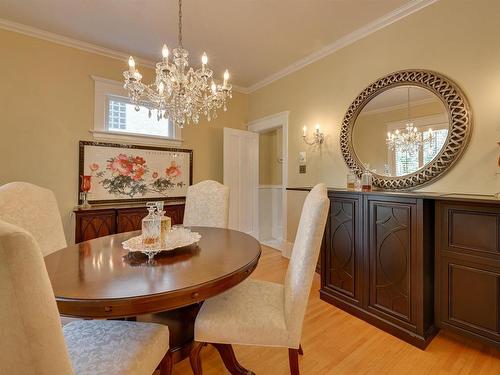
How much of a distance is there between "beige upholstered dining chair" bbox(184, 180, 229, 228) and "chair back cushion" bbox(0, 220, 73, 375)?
170cm

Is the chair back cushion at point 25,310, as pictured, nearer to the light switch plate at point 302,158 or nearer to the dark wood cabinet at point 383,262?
the dark wood cabinet at point 383,262

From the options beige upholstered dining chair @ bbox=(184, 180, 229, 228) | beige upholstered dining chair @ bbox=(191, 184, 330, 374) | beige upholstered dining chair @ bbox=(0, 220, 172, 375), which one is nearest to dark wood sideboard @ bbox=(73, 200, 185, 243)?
beige upholstered dining chair @ bbox=(184, 180, 229, 228)

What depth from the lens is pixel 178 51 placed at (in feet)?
5.97

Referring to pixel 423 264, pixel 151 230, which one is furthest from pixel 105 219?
pixel 423 264

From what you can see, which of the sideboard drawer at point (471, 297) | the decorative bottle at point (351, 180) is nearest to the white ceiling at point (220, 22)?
the decorative bottle at point (351, 180)

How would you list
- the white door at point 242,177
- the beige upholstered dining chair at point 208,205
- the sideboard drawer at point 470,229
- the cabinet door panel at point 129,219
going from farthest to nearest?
1. the white door at point 242,177
2. the cabinet door panel at point 129,219
3. the beige upholstered dining chair at point 208,205
4. the sideboard drawer at point 470,229

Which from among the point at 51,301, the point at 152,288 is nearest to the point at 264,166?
the point at 152,288

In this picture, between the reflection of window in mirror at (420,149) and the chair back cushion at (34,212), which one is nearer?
the chair back cushion at (34,212)

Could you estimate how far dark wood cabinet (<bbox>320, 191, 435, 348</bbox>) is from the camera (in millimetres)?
1781

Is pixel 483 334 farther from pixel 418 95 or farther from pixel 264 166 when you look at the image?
pixel 264 166

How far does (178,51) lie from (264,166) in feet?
11.1

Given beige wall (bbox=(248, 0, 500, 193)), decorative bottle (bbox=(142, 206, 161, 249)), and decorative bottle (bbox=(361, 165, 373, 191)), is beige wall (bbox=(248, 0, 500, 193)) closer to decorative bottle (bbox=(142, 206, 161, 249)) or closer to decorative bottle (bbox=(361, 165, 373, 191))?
decorative bottle (bbox=(361, 165, 373, 191))

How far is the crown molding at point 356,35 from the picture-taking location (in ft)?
7.36

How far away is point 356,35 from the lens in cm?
272
